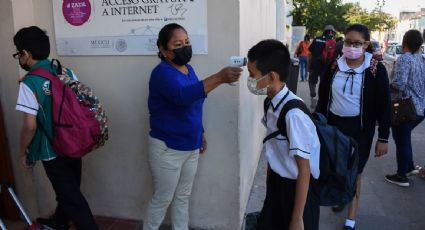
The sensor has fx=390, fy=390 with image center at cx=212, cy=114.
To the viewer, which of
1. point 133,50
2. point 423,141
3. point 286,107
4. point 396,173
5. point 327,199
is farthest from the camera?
point 423,141

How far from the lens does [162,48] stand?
8.78 ft

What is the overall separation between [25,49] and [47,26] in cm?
77

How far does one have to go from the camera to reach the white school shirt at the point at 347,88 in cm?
315

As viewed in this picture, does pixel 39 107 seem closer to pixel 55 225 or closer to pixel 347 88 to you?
pixel 55 225

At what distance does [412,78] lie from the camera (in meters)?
4.26

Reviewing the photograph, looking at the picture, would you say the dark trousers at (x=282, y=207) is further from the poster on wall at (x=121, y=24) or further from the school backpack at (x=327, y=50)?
the school backpack at (x=327, y=50)

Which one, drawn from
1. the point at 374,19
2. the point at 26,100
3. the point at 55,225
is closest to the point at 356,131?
the point at 26,100

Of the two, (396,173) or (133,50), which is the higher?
(133,50)

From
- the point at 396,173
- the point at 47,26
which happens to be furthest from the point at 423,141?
the point at 47,26

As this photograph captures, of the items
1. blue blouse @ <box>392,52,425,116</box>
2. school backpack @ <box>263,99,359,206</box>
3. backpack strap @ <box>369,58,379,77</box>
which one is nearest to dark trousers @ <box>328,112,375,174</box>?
backpack strap @ <box>369,58,379,77</box>

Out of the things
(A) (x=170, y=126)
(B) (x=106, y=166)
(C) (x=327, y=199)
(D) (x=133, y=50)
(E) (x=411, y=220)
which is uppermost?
(D) (x=133, y=50)

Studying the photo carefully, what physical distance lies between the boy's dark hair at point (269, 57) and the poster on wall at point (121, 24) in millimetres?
1064

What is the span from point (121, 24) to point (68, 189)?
1.39 m

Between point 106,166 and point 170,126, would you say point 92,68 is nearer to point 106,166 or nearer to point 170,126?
point 106,166
